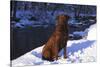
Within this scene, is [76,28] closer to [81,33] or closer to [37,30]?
[81,33]

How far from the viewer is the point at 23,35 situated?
2.34 m

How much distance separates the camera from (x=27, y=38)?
2.36 metres

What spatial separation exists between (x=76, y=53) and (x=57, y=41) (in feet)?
0.96

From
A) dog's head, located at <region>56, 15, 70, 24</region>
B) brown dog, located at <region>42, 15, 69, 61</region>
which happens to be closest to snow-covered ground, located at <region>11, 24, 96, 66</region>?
brown dog, located at <region>42, 15, 69, 61</region>

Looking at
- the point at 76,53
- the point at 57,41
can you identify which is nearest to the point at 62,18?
the point at 57,41

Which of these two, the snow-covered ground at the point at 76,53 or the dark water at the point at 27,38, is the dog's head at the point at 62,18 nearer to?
the dark water at the point at 27,38

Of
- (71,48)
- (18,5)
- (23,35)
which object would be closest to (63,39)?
(71,48)

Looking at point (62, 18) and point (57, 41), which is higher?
point (62, 18)

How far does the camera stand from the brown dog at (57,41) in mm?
2457

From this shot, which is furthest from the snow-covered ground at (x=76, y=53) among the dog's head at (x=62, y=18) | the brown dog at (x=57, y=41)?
the dog's head at (x=62, y=18)

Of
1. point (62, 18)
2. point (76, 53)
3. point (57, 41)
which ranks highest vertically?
point (62, 18)

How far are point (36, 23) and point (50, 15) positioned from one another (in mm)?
198

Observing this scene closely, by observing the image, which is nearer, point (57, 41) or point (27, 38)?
point (27, 38)

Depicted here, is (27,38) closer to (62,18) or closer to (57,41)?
(57,41)
